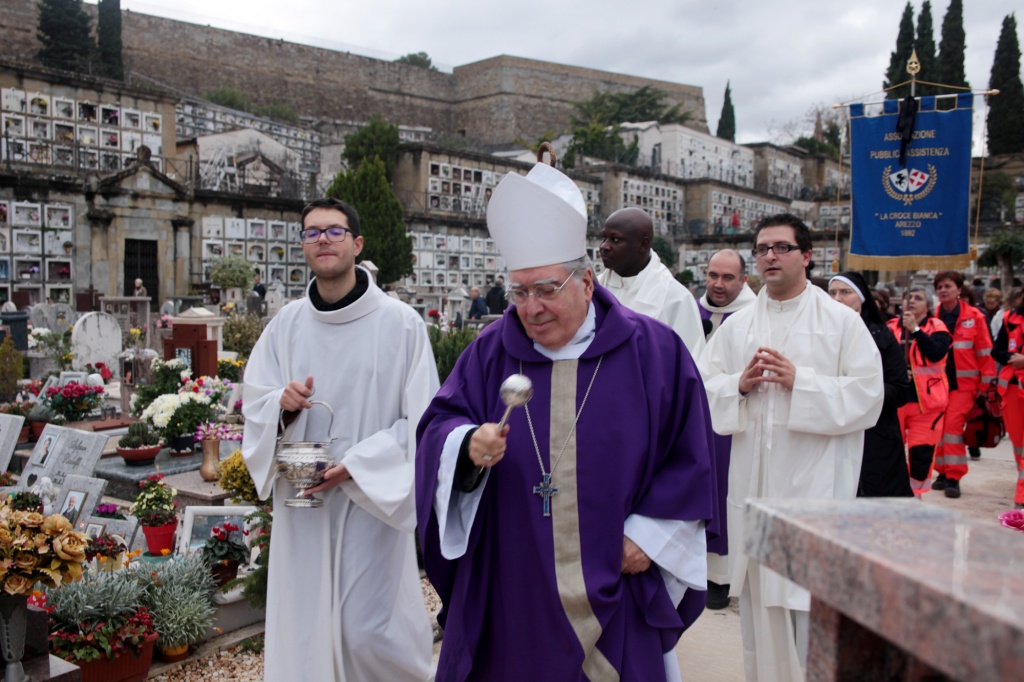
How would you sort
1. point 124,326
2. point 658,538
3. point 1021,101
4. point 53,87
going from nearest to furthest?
point 658,538 → point 124,326 → point 53,87 → point 1021,101

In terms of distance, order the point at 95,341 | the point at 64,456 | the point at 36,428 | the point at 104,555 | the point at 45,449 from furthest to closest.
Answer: the point at 95,341 < the point at 36,428 < the point at 45,449 < the point at 64,456 < the point at 104,555

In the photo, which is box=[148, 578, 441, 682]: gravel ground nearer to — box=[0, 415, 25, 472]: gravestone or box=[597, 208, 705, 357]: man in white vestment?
box=[597, 208, 705, 357]: man in white vestment

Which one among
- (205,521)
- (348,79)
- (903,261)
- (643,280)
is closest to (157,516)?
(205,521)

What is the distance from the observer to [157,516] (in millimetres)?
5242

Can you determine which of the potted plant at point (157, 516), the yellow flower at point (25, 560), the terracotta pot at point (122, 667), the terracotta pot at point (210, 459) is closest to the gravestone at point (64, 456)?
the potted plant at point (157, 516)

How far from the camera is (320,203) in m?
3.71

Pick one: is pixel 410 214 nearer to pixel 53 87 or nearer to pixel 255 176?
pixel 255 176

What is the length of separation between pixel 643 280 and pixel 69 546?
3489 mm

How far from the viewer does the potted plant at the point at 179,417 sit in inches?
310

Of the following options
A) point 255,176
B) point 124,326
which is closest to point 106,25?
point 255,176

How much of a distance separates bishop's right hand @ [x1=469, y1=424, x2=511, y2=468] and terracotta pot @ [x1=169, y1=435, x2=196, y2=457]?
20.9ft

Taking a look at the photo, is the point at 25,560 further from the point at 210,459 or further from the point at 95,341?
the point at 95,341

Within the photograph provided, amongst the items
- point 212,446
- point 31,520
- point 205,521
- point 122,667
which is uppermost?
point 31,520

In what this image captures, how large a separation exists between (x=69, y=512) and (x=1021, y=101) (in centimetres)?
4974
